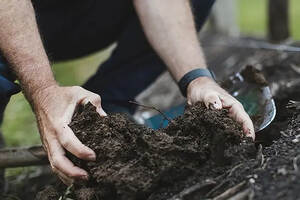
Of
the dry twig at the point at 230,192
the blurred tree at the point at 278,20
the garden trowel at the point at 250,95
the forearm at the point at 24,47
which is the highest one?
the forearm at the point at 24,47

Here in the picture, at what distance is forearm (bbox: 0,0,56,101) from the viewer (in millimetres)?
1587

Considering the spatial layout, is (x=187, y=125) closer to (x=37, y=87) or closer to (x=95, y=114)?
(x=95, y=114)

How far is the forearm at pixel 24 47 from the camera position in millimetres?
1587

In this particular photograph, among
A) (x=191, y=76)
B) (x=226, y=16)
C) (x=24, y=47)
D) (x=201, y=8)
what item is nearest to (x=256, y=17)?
(x=226, y=16)

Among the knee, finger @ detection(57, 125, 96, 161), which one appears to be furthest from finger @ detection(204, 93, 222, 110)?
the knee

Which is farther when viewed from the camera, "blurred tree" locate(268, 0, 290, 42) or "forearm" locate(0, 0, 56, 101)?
"blurred tree" locate(268, 0, 290, 42)

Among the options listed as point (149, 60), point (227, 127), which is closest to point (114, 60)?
point (149, 60)

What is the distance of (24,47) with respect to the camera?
1.61 metres

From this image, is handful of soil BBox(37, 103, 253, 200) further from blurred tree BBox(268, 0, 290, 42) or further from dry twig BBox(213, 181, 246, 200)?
blurred tree BBox(268, 0, 290, 42)

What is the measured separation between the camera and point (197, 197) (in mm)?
1268

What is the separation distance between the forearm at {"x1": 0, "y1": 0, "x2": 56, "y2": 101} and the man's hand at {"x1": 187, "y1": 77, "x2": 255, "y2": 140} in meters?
0.51

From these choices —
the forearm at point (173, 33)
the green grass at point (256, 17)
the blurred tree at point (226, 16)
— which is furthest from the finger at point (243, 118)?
the green grass at point (256, 17)

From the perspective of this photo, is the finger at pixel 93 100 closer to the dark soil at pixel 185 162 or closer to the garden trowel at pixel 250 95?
the dark soil at pixel 185 162

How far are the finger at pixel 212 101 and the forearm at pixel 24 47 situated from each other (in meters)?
0.52
